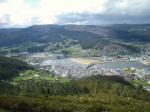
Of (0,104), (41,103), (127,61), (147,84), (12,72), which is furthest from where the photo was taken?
(127,61)

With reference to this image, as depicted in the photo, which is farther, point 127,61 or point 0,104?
point 127,61

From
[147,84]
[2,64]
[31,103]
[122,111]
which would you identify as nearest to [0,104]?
Answer: [31,103]

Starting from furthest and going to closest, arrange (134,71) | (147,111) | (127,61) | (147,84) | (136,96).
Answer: (127,61)
(134,71)
(147,84)
(136,96)
(147,111)

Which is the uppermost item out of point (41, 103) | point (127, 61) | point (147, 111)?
point (41, 103)

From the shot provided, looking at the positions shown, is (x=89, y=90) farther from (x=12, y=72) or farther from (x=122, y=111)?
(x=12, y=72)

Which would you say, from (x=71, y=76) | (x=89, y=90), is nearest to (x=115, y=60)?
(x=71, y=76)

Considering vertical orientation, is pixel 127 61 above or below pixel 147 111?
below

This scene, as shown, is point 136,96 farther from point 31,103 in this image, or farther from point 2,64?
point 2,64

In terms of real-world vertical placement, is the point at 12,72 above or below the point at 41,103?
below

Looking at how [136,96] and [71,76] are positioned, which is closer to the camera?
[136,96]
